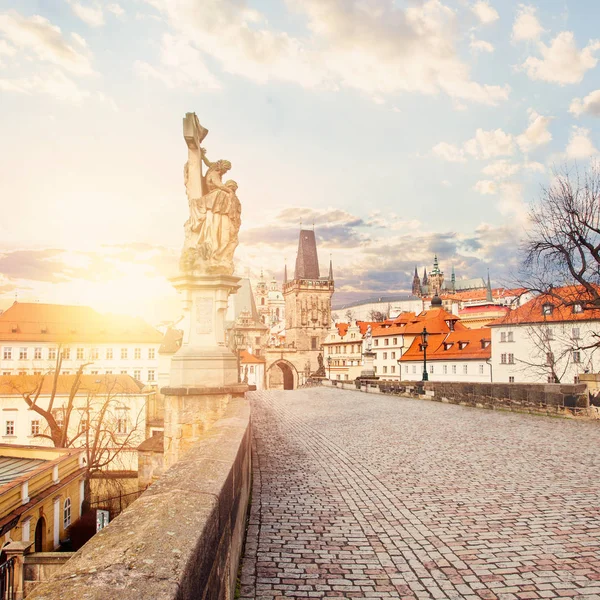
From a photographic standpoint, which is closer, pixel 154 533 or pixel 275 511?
pixel 154 533

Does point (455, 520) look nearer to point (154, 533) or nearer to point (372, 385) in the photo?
point (154, 533)

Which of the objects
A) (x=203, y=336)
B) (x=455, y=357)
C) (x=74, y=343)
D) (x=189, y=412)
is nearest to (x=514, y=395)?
(x=203, y=336)

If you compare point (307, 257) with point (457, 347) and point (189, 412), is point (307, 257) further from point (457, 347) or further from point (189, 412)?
point (189, 412)

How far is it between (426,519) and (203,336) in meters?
5.68

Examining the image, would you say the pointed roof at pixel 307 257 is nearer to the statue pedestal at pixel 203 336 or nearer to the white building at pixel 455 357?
the white building at pixel 455 357

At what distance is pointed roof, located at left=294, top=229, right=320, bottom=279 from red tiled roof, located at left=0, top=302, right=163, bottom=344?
5471 cm

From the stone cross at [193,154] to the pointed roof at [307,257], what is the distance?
9855 cm

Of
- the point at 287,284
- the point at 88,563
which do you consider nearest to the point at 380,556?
the point at 88,563

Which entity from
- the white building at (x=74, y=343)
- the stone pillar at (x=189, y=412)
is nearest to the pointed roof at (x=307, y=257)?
the white building at (x=74, y=343)

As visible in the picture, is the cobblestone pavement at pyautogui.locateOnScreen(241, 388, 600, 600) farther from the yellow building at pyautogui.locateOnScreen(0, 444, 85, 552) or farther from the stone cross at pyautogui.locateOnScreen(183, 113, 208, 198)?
the yellow building at pyautogui.locateOnScreen(0, 444, 85, 552)

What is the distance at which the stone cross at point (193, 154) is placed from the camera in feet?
34.0

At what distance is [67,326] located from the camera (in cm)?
5606

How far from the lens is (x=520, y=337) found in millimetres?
43906

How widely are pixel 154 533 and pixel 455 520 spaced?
4130 mm
